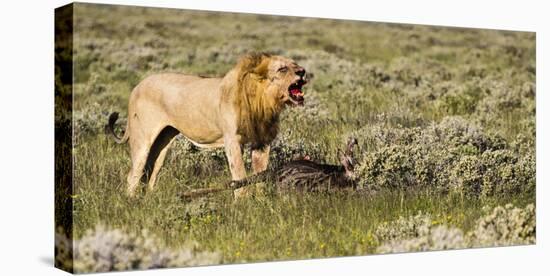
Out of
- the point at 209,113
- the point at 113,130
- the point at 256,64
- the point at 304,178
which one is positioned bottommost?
the point at 304,178

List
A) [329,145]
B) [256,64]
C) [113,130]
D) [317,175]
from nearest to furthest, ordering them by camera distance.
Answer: [113,130] < [256,64] < [317,175] < [329,145]

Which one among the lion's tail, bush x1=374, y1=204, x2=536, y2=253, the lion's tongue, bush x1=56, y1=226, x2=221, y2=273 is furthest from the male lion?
bush x1=374, y1=204, x2=536, y2=253

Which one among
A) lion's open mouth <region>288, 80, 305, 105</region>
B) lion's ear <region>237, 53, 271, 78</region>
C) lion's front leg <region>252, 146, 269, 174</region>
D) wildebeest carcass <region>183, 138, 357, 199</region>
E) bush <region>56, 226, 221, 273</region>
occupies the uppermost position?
lion's ear <region>237, 53, 271, 78</region>

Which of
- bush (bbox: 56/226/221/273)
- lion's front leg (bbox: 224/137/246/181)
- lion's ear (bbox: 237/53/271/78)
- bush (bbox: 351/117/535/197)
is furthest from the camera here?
bush (bbox: 351/117/535/197)

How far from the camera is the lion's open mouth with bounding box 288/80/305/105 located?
38.2ft

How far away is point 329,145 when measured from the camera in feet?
39.7

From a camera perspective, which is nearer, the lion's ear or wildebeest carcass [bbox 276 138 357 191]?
the lion's ear

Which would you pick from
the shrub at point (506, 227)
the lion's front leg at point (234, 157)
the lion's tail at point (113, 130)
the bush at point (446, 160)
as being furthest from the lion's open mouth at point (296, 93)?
the shrub at point (506, 227)

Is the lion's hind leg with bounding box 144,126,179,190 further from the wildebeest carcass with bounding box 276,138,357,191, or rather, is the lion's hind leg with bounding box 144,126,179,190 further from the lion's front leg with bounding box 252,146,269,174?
the wildebeest carcass with bounding box 276,138,357,191

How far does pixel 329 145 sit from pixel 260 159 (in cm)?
96

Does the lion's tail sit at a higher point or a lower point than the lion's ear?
lower

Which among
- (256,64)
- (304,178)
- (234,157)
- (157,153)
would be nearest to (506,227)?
(304,178)

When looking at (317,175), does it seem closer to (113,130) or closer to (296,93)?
(296,93)

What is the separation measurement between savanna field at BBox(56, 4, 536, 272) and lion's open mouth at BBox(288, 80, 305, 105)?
0.13 meters
